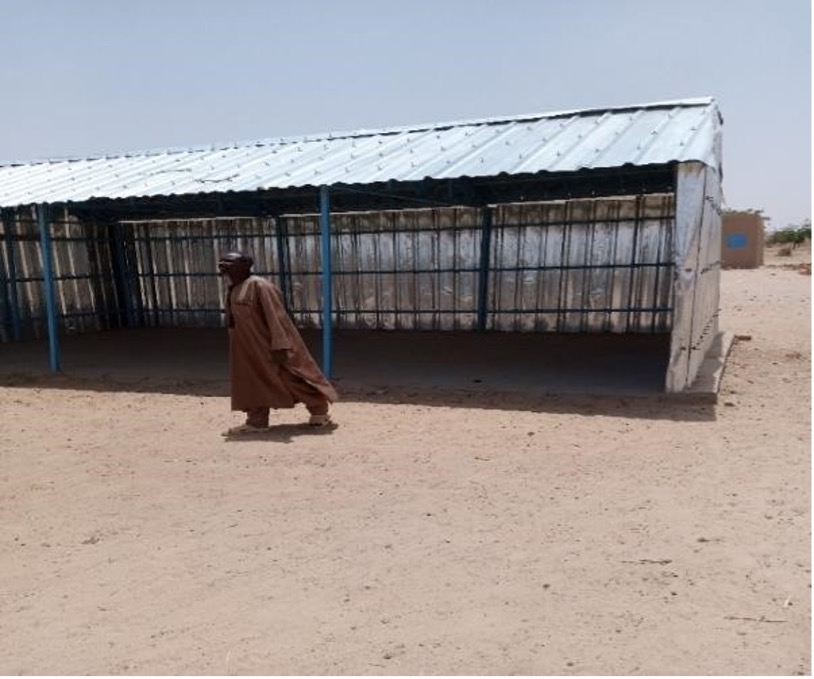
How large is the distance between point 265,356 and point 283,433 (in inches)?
27.8

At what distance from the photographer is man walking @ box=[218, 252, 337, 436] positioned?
20.1 ft

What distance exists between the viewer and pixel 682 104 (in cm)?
927

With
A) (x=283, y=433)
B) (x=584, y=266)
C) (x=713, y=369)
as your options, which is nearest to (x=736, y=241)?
(x=584, y=266)

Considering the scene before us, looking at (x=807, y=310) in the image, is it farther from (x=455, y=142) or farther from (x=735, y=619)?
(x=735, y=619)

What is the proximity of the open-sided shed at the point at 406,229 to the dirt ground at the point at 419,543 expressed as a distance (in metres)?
Result: 2.01

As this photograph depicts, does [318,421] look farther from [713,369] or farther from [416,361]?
[713,369]

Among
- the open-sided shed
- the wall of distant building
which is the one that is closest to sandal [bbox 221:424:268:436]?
the open-sided shed

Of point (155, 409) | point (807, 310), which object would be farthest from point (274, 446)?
point (807, 310)

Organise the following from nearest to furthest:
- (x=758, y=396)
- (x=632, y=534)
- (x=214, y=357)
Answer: (x=632, y=534), (x=758, y=396), (x=214, y=357)

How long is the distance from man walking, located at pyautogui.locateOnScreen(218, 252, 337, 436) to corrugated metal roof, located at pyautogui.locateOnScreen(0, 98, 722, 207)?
8.12 feet

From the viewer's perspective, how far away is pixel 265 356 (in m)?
6.21

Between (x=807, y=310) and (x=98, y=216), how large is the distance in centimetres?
1482

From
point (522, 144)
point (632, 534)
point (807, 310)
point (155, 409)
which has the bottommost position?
point (807, 310)

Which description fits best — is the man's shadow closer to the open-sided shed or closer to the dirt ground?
the dirt ground
